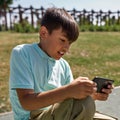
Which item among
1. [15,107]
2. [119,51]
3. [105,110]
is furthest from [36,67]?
[119,51]

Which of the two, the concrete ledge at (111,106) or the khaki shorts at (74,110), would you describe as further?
the concrete ledge at (111,106)

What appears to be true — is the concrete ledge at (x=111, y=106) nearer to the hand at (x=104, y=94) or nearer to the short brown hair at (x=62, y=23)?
the hand at (x=104, y=94)

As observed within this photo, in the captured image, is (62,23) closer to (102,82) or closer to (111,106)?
(102,82)

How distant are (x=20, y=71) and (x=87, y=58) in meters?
5.74

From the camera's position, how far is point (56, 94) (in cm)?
206

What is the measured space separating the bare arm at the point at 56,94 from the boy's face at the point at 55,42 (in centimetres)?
23

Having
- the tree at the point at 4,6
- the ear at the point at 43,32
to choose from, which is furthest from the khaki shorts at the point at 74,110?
the tree at the point at 4,6

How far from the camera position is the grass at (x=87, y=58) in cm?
597

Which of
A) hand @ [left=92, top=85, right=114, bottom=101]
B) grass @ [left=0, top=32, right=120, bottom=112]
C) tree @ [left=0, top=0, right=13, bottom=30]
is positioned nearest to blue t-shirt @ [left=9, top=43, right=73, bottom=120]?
hand @ [left=92, top=85, right=114, bottom=101]

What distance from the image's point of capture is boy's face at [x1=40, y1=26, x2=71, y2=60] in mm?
2162

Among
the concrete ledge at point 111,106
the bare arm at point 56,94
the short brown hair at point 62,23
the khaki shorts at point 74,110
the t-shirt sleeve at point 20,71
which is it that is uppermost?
the short brown hair at point 62,23

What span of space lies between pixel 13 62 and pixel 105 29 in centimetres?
1263

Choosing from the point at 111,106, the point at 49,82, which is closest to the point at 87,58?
the point at 111,106

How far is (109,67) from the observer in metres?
7.08
